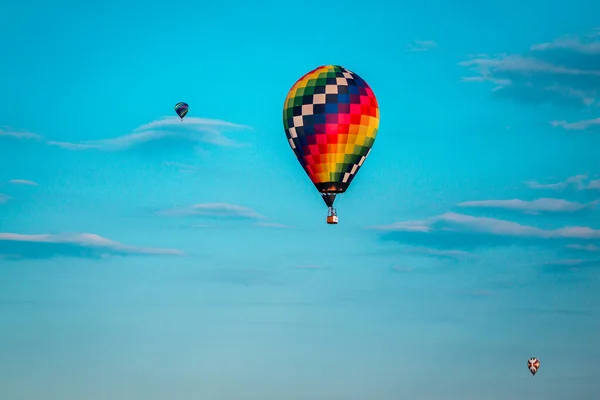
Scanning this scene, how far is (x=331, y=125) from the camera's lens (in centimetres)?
11706

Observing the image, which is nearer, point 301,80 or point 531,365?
point 301,80

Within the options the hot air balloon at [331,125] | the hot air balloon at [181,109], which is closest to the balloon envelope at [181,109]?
the hot air balloon at [181,109]

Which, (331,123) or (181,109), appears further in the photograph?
(181,109)

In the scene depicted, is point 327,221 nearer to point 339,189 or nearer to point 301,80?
point 339,189

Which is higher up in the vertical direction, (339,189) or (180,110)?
(180,110)

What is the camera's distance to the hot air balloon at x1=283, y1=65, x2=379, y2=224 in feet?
384

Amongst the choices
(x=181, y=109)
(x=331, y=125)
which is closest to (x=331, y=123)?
(x=331, y=125)

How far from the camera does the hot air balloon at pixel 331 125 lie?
117188 mm

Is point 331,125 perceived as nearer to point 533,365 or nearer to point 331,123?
point 331,123

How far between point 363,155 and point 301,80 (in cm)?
747

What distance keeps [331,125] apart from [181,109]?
41.7 m

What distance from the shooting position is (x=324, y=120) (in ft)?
384

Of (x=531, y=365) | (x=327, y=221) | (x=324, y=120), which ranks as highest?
(x=324, y=120)

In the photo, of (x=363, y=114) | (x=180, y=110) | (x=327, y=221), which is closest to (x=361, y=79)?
(x=363, y=114)
